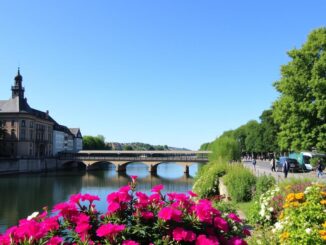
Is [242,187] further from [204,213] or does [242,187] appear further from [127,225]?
[127,225]

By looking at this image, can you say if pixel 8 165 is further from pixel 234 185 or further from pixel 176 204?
pixel 176 204

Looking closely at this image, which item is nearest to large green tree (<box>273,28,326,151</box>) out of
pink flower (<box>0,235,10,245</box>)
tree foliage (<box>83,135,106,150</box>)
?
pink flower (<box>0,235,10,245</box>)

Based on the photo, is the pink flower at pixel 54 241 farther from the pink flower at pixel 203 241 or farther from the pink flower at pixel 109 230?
the pink flower at pixel 203 241

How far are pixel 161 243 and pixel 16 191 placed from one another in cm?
4638

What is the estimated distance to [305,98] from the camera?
29.3m

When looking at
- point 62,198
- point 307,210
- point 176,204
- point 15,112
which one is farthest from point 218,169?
point 15,112

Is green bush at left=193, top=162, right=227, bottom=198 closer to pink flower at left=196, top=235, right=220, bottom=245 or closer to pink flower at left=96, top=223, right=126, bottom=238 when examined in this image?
pink flower at left=196, top=235, right=220, bottom=245

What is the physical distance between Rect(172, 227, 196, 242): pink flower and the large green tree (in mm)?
26460

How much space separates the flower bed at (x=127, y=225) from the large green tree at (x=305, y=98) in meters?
26.0

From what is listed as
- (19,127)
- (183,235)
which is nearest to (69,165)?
(19,127)

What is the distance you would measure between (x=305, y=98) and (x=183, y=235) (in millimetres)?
27974

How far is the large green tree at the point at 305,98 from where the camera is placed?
28250mm

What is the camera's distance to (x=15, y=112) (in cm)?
8838

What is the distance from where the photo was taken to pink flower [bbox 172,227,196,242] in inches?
137
